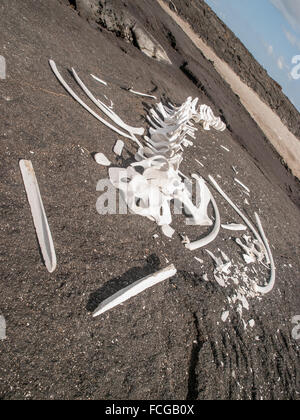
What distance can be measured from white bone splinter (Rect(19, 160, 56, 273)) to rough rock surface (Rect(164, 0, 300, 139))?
21.0m

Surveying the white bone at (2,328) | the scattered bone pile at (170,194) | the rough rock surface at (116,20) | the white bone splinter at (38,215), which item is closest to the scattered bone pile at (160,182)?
Answer: the scattered bone pile at (170,194)

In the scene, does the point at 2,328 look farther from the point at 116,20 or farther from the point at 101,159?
the point at 116,20

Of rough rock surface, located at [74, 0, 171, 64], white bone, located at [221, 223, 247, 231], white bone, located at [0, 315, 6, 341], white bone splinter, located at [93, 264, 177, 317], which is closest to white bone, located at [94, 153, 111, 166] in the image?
white bone splinter, located at [93, 264, 177, 317]

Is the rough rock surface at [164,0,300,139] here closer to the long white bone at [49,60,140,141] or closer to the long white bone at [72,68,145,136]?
the long white bone at [72,68,145,136]

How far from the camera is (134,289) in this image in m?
3.00

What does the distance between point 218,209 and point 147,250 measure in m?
2.27

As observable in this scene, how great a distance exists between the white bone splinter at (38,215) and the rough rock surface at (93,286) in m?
0.07

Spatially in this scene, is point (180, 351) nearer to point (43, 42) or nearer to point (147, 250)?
point (147, 250)

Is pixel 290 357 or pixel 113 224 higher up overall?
pixel 290 357

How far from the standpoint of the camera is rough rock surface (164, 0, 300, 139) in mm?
21062

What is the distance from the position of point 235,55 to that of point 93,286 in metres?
24.7

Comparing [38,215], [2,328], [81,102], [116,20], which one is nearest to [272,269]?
[38,215]
